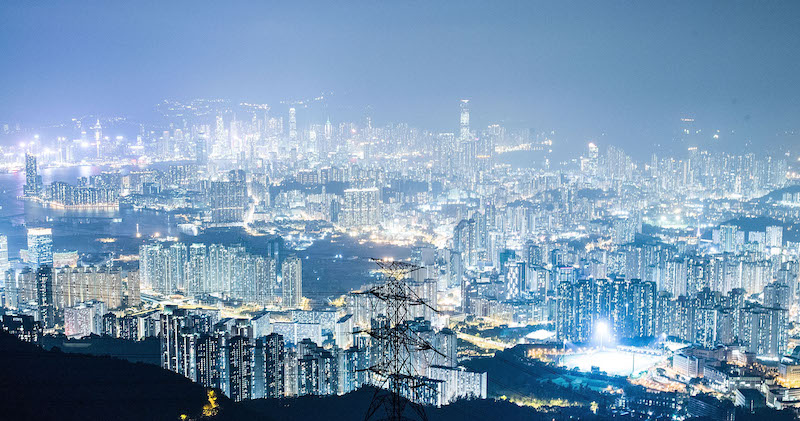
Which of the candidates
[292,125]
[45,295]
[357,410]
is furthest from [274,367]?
[292,125]

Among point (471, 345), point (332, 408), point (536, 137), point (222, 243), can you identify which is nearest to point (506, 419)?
point (332, 408)

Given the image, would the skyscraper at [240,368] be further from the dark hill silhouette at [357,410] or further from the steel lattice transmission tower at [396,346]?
the steel lattice transmission tower at [396,346]

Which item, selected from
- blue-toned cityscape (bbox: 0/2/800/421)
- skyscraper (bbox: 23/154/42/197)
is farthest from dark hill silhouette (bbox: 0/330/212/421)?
skyscraper (bbox: 23/154/42/197)

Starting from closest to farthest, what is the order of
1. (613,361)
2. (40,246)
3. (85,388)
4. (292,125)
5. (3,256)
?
(85,388) < (613,361) < (3,256) < (40,246) < (292,125)

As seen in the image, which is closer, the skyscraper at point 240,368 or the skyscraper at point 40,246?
the skyscraper at point 240,368

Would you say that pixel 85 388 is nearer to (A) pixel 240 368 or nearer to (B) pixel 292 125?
(A) pixel 240 368

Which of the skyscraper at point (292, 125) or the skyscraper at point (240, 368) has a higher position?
the skyscraper at point (292, 125)

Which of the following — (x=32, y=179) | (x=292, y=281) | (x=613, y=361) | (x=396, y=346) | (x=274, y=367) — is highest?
(x=32, y=179)

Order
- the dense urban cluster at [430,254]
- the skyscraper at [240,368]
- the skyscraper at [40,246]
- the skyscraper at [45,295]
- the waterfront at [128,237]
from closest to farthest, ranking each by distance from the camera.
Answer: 1. the skyscraper at [240,368]
2. the dense urban cluster at [430,254]
3. the skyscraper at [45,295]
4. the skyscraper at [40,246]
5. the waterfront at [128,237]

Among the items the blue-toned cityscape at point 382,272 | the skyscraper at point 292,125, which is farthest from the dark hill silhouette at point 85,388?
the skyscraper at point 292,125

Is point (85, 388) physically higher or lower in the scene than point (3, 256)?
lower

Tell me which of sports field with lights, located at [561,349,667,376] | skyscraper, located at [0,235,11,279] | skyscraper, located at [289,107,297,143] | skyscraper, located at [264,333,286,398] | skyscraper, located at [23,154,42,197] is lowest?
sports field with lights, located at [561,349,667,376]

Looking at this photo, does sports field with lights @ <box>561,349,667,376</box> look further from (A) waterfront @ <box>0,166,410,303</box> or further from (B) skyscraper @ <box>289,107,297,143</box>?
(B) skyscraper @ <box>289,107,297,143</box>
